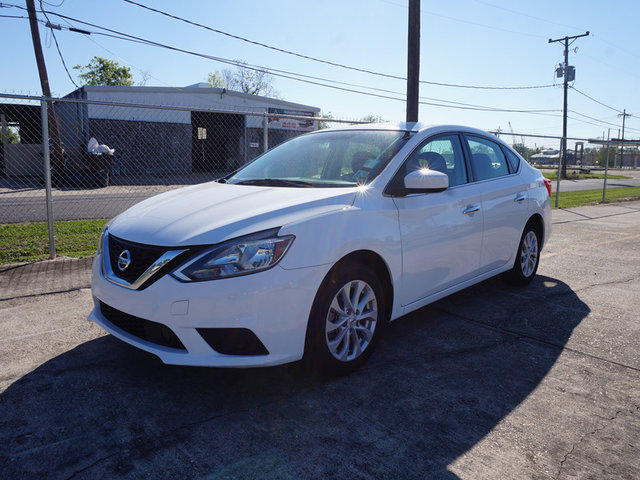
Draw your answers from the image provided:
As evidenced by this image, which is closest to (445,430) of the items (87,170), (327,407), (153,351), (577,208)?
(327,407)

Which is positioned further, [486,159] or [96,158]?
[96,158]

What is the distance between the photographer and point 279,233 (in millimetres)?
2852

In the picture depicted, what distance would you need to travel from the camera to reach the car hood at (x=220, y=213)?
113 inches

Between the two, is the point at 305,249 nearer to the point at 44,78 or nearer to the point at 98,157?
the point at 98,157

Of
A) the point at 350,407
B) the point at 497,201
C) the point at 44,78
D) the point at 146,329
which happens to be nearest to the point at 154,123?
the point at 44,78

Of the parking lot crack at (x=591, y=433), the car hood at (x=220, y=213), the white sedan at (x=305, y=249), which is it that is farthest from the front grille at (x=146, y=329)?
the parking lot crack at (x=591, y=433)

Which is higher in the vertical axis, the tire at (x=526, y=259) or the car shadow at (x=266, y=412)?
the tire at (x=526, y=259)

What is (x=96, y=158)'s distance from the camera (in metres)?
19.3

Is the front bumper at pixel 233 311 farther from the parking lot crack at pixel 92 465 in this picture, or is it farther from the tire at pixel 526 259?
the tire at pixel 526 259

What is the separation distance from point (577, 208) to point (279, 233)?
13.2 m

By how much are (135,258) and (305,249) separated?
1015mm

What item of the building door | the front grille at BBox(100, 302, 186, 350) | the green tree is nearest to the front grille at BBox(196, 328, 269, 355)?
the front grille at BBox(100, 302, 186, 350)

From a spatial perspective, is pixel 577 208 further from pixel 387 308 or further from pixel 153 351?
pixel 153 351

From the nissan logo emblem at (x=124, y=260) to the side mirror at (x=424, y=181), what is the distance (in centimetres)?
188
